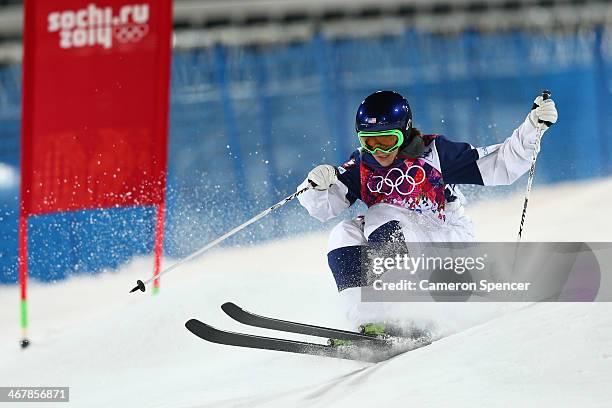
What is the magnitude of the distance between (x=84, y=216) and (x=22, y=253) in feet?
1.52

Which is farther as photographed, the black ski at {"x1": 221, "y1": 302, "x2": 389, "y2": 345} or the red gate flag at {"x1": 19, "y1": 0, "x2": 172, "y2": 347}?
the red gate flag at {"x1": 19, "y1": 0, "x2": 172, "y2": 347}

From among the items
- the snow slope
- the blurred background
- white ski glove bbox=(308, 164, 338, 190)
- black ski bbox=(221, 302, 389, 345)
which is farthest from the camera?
the blurred background

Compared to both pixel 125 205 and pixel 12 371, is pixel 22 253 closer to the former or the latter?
pixel 125 205

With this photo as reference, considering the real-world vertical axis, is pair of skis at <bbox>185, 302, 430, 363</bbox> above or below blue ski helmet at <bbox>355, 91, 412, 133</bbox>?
below

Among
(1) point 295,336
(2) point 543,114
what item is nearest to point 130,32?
(1) point 295,336

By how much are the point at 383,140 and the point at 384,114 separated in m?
0.10

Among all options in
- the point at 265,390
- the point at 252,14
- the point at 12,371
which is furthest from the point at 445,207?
the point at 252,14

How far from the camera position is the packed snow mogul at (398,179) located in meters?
3.23

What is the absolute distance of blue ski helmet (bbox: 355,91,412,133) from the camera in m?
3.21

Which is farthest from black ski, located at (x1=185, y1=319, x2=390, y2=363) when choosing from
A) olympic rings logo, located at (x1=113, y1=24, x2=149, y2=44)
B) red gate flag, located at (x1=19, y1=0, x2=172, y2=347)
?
olympic rings logo, located at (x1=113, y1=24, x2=149, y2=44)

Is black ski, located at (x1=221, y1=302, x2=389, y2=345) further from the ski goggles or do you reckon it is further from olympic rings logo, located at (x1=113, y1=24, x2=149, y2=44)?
olympic rings logo, located at (x1=113, y1=24, x2=149, y2=44)

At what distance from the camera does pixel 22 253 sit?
5605 millimetres

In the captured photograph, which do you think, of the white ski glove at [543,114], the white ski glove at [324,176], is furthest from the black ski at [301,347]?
the white ski glove at [543,114]

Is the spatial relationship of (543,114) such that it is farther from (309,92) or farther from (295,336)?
(309,92)
